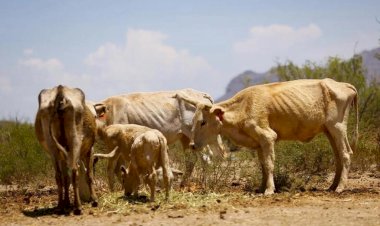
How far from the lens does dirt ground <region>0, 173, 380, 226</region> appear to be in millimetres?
8859

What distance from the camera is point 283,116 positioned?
12.0 meters

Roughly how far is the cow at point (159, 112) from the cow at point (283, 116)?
236 centimetres

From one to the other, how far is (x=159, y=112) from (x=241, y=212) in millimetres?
5982

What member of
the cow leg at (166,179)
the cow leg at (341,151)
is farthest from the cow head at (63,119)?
the cow leg at (341,151)

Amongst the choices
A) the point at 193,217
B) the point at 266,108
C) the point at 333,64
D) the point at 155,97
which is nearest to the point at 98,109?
the point at 155,97

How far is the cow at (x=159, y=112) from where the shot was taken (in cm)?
1459

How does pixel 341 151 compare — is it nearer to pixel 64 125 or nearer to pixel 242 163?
pixel 242 163

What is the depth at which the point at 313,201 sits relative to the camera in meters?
10.4

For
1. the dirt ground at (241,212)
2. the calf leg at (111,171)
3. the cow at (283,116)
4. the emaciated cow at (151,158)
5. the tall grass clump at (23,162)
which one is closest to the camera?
the dirt ground at (241,212)

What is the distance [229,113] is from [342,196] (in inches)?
111

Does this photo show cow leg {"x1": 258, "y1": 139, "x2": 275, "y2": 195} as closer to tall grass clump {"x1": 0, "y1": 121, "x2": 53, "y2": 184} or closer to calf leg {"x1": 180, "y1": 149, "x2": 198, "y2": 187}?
calf leg {"x1": 180, "y1": 149, "x2": 198, "y2": 187}

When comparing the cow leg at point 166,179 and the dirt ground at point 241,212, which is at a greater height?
the cow leg at point 166,179

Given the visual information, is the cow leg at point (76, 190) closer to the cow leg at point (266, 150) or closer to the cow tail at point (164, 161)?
the cow tail at point (164, 161)

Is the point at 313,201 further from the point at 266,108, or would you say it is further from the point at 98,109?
the point at 98,109
